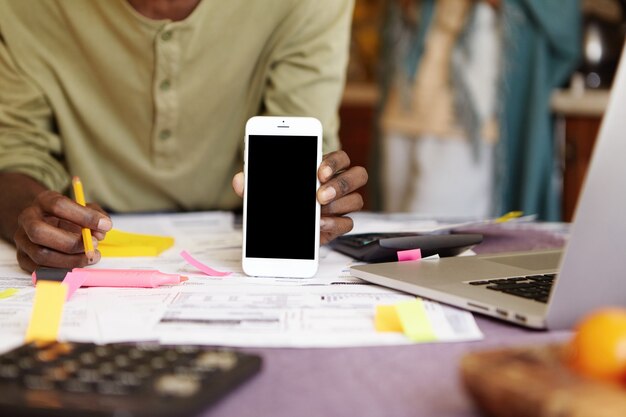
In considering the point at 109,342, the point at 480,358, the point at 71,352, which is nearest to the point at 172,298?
the point at 109,342

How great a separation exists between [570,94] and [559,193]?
32 centimetres

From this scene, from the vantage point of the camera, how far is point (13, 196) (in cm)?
114

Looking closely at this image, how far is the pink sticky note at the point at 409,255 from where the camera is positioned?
0.94 metres

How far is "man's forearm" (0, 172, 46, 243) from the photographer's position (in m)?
1.10

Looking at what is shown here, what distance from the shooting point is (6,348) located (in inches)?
24.8

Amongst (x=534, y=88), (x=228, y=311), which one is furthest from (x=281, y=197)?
(x=534, y=88)

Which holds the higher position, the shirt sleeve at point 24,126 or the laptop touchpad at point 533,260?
the shirt sleeve at point 24,126

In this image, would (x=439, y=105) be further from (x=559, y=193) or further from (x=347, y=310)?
(x=347, y=310)

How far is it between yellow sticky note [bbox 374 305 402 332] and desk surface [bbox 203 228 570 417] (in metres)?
0.05

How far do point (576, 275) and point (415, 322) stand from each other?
0.45ft

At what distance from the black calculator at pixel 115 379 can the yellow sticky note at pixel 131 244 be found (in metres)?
0.46

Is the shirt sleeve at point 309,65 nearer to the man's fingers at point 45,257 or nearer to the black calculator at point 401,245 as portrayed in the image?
the black calculator at point 401,245

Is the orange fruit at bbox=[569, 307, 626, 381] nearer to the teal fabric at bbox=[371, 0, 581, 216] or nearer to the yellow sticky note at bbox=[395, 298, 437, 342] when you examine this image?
the yellow sticky note at bbox=[395, 298, 437, 342]

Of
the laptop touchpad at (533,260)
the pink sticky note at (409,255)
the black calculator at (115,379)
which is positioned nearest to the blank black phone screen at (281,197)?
the pink sticky note at (409,255)
